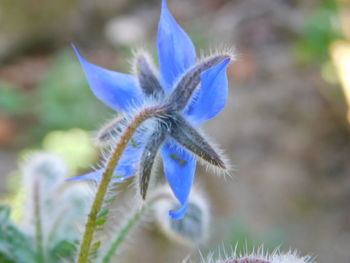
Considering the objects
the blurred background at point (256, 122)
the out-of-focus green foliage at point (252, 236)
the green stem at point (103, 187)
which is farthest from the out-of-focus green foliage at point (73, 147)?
the green stem at point (103, 187)

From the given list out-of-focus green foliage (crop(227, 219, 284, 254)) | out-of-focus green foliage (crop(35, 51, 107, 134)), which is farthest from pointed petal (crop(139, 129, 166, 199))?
out-of-focus green foliage (crop(35, 51, 107, 134))

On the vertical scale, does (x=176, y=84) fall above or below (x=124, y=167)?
above

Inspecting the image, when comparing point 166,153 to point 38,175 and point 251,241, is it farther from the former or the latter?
point 251,241


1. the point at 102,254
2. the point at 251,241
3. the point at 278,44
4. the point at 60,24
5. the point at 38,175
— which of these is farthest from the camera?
the point at 60,24

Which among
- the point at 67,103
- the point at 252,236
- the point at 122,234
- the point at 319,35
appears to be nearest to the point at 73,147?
the point at 67,103

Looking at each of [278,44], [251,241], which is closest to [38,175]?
[251,241]

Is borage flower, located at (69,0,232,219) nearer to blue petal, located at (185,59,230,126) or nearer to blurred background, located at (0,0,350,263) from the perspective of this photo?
blue petal, located at (185,59,230,126)
